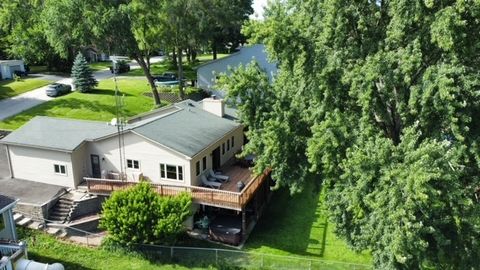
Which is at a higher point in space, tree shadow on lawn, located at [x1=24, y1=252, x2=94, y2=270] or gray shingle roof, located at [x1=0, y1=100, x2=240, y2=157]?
gray shingle roof, located at [x1=0, y1=100, x2=240, y2=157]

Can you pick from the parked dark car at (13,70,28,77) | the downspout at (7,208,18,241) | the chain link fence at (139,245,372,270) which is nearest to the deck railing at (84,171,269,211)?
the chain link fence at (139,245,372,270)

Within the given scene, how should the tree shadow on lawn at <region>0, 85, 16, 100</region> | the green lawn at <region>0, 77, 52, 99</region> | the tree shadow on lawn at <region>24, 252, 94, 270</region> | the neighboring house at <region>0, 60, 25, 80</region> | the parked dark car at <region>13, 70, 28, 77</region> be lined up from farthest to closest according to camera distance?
the parked dark car at <region>13, 70, 28, 77</region> < the neighboring house at <region>0, 60, 25, 80</region> < the green lawn at <region>0, 77, 52, 99</region> < the tree shadow on lawn at <region>0, 85, 16, 100</region> < the tree shadow on lawn at <region>24, 252, 94, 270</region>

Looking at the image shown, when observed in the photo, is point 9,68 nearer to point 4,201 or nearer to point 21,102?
point 21,102

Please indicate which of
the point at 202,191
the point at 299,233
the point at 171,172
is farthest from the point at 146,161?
the point at 299,233

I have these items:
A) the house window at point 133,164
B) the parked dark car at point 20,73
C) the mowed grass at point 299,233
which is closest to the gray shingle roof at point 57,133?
the house window at point 133,164

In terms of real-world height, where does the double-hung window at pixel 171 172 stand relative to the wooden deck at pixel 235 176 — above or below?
above

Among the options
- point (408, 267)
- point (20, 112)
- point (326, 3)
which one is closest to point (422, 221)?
point (408, 267)

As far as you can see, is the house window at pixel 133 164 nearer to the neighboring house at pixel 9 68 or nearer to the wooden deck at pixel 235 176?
the wooden deck at pixel 235 176

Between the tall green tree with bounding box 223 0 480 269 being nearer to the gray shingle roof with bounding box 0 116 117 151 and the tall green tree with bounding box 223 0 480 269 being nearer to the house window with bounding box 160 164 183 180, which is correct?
the house window with bounding box 160 164 183 180
